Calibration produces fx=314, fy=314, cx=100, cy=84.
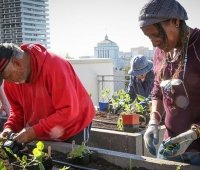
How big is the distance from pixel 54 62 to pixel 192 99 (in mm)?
995

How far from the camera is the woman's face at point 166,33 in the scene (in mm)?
1679

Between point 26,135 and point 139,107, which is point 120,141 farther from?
point 26,135

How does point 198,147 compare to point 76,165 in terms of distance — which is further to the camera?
point 76,165

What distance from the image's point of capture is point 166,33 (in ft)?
5.52

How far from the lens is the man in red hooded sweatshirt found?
2174mm

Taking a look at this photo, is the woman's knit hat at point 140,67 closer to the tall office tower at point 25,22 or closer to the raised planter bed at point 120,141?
the raised planter bed at point 120,141

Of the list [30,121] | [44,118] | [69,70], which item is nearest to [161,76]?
[69,70]

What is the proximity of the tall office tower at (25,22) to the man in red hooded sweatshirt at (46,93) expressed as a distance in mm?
6918

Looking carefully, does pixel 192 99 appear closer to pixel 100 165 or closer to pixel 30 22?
pixel 100 165

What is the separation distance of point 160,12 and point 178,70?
0.35 meters

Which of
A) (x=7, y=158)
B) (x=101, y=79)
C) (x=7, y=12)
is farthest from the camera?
(x=7, y=12)

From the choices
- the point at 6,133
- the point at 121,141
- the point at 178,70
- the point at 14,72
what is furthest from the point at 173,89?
the point at 121,141

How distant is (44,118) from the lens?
2.31m

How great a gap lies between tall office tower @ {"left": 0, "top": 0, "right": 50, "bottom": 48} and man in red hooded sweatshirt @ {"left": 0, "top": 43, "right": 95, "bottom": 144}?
22.7 feet
